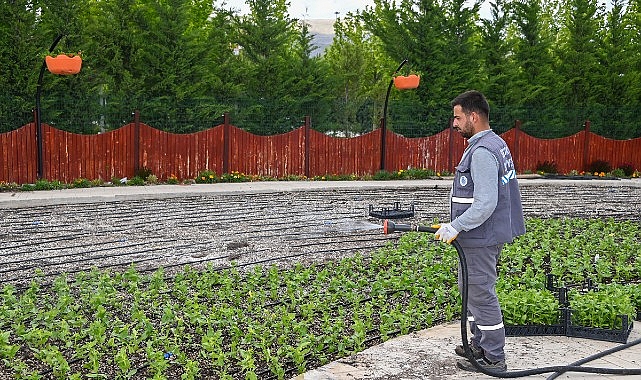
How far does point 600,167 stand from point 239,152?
12975mm

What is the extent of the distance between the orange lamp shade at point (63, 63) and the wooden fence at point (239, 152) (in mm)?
1825

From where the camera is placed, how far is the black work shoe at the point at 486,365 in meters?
4.63

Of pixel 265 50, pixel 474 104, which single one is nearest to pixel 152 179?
pixel 265 50

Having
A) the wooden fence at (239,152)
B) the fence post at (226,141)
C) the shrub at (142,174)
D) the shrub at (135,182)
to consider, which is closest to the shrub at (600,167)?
the wooden fence at (239,152)

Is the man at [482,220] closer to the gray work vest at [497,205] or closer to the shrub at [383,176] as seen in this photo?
the gray work vest at [497,205]

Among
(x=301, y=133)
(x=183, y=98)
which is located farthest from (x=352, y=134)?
(x=183, y=98)

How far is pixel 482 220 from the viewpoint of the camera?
14.9 ft

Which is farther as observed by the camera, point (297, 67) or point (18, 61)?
point (297, 67)

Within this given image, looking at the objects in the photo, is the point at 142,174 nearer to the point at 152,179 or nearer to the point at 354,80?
the point at 152,179

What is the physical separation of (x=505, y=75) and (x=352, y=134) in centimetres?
638

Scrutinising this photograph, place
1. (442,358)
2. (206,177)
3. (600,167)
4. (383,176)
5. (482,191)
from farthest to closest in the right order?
(600,167) < (383,176) < (206,177) < (442,358) < (482,191)

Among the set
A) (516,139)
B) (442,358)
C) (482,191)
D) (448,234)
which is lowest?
(442,358)

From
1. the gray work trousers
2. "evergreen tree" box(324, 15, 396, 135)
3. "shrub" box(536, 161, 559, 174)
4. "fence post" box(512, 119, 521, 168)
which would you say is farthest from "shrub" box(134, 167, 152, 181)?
the gray work trousers

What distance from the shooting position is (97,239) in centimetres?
1015
